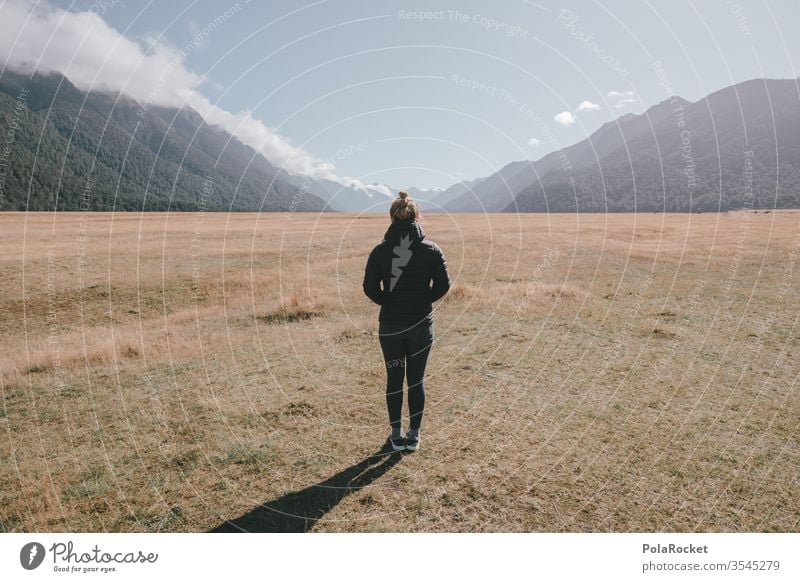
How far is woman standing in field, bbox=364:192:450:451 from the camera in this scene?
6773mm

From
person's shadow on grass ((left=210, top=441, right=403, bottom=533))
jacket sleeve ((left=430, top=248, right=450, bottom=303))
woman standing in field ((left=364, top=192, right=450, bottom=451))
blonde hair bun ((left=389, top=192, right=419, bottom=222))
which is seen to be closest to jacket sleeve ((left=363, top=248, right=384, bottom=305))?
woman standing in field ((left=364, top=192, right=450, bottom=451))

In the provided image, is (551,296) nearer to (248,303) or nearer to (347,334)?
(347,334)

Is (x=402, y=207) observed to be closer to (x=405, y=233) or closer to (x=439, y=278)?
(x=405, y=233)

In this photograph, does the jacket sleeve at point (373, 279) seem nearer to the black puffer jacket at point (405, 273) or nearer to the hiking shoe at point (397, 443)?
the black puffer jacket at point (405, 273)

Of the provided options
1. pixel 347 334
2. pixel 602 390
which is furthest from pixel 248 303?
pixel 602 390

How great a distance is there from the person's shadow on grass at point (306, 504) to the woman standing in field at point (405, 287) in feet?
4.11

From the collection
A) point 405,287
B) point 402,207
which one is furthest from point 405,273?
point 402,207

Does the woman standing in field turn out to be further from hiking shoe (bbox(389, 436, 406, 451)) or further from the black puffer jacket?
hiking shoe (bbox(389, 436, 406, 451))

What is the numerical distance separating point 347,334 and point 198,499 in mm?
8805

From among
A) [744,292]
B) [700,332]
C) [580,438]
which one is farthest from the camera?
[744,292]

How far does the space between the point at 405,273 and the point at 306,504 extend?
141 inches

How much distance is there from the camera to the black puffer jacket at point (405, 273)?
6.77 meters

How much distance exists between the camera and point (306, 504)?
6168mm

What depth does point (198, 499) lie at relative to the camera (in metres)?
6.32
